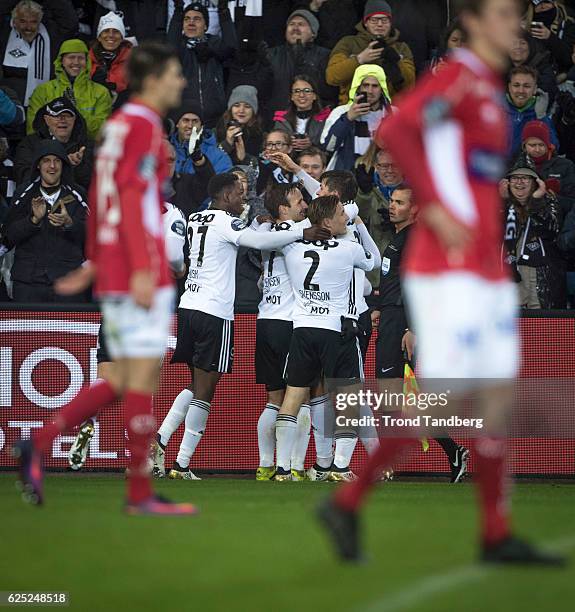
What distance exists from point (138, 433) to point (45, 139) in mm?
7724

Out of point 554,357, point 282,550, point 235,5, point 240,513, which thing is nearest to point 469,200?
point 282,550

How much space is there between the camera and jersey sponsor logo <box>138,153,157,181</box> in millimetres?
6395

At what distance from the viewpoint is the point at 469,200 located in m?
5.25

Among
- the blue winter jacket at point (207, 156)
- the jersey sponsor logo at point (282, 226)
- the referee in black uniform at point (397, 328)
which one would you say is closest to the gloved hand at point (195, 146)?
the blue winter jacket at point (207, 156)

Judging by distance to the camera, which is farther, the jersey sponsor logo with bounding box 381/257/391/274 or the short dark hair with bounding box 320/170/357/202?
the short dark hair with bounding box 320/170/357/202

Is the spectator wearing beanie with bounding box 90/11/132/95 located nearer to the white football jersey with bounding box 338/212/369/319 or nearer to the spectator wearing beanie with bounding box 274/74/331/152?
the spectator wearing beanie with bounding box 274/74/331/152

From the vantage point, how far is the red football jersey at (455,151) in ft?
17.0

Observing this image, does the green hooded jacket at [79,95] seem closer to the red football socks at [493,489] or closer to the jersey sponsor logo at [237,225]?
the jersey sponsor logo at [237,225]

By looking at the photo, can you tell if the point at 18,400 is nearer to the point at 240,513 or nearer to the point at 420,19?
the point at 240,513

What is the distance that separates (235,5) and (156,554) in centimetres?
1144

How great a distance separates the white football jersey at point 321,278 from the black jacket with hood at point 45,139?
3601 millimetres

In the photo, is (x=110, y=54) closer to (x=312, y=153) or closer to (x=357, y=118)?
(x=357, y=118)

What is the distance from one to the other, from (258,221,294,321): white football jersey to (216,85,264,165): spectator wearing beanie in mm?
2583

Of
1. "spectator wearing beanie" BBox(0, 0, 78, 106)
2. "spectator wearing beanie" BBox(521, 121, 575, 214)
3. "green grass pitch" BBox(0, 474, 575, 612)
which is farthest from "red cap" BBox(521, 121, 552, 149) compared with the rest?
"green grass pitch" BBox(0, 474, 575, 612)
